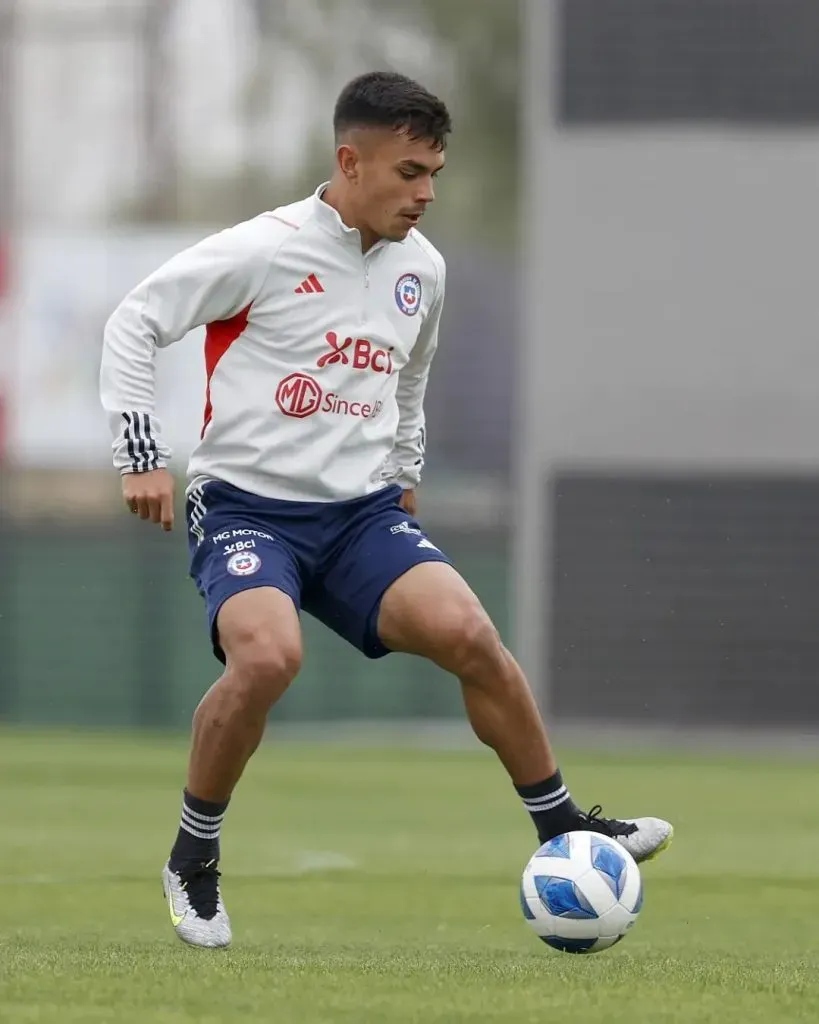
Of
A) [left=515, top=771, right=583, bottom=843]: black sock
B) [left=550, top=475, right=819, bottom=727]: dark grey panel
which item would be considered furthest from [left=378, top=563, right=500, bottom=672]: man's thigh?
[left=550, top=475, right=819, bottom=727]: dark grey panel

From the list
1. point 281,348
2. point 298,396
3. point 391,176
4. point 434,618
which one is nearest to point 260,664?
point 434,618

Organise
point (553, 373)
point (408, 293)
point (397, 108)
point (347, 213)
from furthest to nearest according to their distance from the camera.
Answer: point (553, 373)
point (408, 293)
point (347, 213)
point (397, 108)

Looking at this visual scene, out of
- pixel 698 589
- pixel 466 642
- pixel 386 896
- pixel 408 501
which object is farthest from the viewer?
pixel 698 589

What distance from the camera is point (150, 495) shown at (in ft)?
18.6

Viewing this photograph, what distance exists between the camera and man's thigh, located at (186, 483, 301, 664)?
19.0 feet

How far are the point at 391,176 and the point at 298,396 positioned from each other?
59cm

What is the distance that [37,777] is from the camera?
43.1 ft

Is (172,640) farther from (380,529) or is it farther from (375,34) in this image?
(375,34)

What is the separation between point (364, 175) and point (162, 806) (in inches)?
229

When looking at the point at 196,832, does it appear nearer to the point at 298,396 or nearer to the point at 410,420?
the point at 298,396

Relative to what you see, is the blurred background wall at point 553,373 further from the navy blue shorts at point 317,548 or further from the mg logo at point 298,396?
the mg logo at point 298,396

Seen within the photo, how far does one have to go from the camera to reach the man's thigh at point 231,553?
19.0ft

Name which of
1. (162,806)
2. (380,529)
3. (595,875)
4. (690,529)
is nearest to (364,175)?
(380,529)

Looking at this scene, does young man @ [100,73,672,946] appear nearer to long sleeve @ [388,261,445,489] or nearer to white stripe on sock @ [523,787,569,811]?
white stripe on sock @ [523,787,569,811]
